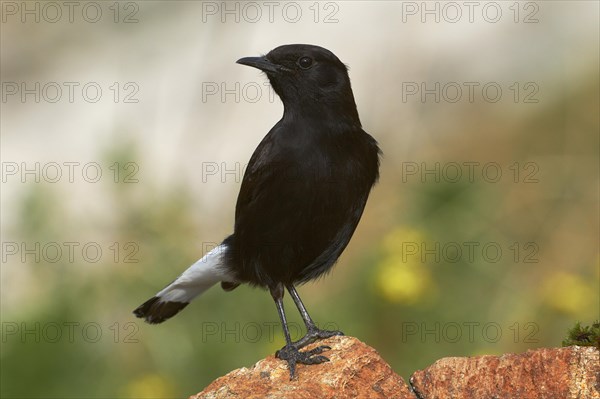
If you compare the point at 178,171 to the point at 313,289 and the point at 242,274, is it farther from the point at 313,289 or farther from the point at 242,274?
the point at 242,274

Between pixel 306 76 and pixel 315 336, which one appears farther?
pixel 306 76

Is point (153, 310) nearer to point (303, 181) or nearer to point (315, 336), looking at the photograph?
point (315, 336)

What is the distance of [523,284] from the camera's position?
7.58 metres

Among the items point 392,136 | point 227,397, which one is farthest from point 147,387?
point 392,136

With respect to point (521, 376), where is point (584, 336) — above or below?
above

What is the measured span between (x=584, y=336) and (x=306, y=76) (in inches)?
86.7

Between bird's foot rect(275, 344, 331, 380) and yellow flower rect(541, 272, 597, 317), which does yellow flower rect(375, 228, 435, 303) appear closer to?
yellow flower rect(541, 272, 597, 317)

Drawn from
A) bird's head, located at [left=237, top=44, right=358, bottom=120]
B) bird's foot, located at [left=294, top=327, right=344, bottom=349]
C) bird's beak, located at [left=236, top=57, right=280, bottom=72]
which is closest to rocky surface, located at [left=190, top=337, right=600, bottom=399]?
bird's foot, located at [left=294, top=327, right=344, bottom=349]

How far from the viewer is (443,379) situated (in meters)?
4.53

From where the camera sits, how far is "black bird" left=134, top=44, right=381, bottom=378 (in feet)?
17.5

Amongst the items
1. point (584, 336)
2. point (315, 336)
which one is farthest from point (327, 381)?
point (584, 336)

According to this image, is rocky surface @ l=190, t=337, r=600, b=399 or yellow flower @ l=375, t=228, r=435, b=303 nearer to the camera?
rocky surface @ l=190, t=337, r=600, b=399

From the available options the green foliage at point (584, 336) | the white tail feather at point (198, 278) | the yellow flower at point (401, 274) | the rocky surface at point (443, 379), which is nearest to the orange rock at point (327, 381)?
the rocky surface at point (443, 379)

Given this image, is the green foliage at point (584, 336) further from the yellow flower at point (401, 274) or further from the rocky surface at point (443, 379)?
the yellow flower at point (401, 274)
